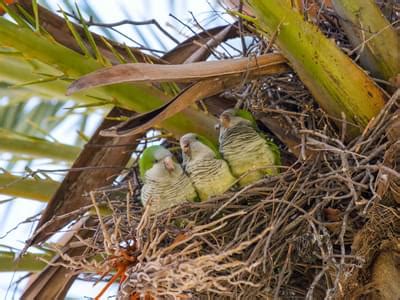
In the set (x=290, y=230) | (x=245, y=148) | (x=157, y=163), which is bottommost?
(x=290, y=230)

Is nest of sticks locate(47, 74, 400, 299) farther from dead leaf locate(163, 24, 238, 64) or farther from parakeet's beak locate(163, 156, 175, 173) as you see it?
dead leaf locate(163, 24, 238, 64)

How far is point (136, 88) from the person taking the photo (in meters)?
1.96

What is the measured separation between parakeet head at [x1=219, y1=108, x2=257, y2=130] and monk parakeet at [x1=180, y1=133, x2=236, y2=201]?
0.23 feet

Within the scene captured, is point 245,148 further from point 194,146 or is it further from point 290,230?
point 290,230

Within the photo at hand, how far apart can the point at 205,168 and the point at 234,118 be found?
0.16 m

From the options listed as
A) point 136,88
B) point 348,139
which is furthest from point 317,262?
point 136,88

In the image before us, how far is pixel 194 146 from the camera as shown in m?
1.97

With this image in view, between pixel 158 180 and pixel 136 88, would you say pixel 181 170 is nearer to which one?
pixel 158 180

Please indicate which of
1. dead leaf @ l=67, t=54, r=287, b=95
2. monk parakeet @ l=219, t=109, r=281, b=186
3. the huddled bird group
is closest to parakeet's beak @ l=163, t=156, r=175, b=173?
the huddled bird group

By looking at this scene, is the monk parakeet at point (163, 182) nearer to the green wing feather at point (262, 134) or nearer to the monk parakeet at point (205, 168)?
the monk parakeet at point (205, 168)

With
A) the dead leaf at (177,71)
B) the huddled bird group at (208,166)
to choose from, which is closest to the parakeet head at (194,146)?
the huddled bird group at (208,166)

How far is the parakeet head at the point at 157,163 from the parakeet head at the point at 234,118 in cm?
16

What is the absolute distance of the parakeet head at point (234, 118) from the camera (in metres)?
2.02

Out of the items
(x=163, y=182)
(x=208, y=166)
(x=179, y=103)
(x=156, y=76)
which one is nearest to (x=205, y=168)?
(x=208, y=166)
